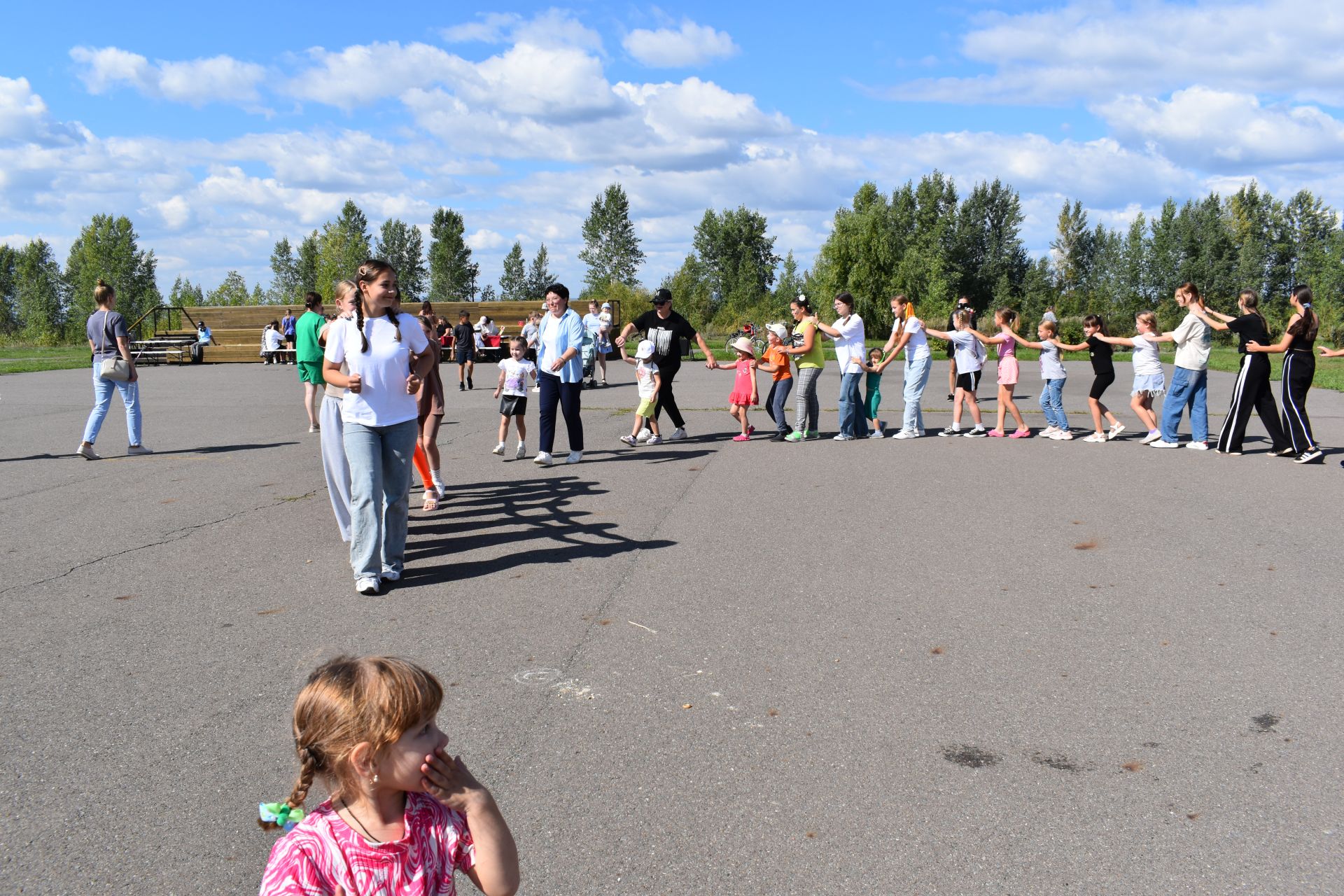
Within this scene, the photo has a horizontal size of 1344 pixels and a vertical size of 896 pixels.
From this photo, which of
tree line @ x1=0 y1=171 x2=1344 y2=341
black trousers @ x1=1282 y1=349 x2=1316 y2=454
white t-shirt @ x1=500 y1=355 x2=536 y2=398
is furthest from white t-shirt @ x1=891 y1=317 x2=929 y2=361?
tree line @ x1=0 y1=171 x2=1344 y2=341

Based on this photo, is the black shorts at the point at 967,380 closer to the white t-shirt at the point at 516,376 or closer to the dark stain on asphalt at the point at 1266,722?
the white t-shirt at the point at 516,376

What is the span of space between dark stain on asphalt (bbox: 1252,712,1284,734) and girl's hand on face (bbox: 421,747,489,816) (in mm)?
3576

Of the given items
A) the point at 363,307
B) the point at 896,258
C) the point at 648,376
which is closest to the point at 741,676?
the point at 363,307

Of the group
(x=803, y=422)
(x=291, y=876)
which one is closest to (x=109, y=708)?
(x=291, y=876)

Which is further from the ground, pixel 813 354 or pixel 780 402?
pixel 813 354

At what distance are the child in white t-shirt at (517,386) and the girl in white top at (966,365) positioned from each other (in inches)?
218

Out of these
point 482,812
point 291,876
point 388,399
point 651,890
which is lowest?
point 651,890

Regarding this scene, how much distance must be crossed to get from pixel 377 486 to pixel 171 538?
8.17 feet

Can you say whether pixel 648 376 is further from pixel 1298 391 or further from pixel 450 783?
pixel 450 783

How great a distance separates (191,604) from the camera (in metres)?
6.19

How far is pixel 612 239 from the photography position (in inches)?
3922

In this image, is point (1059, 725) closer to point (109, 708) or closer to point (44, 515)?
point (109, 708)

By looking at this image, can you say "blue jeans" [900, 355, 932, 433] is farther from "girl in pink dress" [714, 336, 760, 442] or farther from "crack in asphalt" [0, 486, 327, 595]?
"crack in asphalt" [0, 486, 327, 595]

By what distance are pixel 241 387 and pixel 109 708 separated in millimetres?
20983
